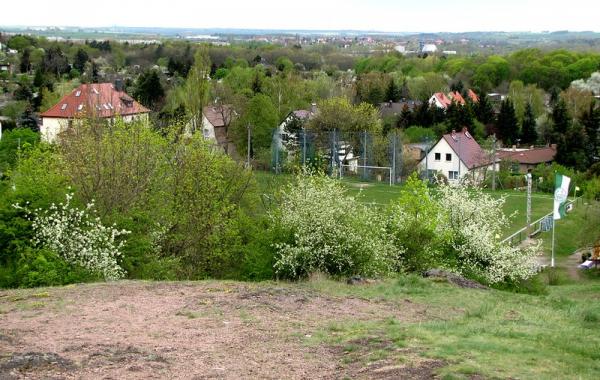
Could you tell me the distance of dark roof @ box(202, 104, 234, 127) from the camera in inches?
2902

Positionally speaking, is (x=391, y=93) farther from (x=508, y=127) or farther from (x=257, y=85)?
(x=508, y=127)

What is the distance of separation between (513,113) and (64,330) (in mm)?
69465

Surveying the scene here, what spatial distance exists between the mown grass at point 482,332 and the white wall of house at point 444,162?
141ft

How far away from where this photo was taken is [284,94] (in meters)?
83.2

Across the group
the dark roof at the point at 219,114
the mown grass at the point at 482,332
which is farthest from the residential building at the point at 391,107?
the mown grass at the point at 482,332

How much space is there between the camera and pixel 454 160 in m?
62.1

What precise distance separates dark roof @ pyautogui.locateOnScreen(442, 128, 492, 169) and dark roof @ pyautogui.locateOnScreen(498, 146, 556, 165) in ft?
8.07

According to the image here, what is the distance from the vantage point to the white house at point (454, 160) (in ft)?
202

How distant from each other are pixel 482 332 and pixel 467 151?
51.6 m

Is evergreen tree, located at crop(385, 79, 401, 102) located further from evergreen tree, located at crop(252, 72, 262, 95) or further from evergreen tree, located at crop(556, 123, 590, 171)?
evergreen tree, located at crop(556, 123, 590, 171)

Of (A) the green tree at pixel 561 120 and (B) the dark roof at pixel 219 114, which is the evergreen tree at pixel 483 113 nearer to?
(A) the green tree at pixel 561 120

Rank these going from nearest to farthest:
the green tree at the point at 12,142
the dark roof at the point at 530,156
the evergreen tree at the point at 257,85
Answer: the green tree at the point at 12,142, the dark roof at the point at 530,156, the evergreen tree at the point at 257,85

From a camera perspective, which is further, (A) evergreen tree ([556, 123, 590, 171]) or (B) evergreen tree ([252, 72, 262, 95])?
(B) evergreen tree ([252, 72, 262, 95])

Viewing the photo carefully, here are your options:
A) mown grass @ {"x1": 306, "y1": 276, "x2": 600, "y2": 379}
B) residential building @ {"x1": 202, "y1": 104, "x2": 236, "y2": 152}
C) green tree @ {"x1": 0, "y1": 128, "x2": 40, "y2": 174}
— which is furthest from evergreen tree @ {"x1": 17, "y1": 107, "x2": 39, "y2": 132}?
mown grass @ {"x1": 306, "y1": 276, "x2": 600, "y2": 379}
